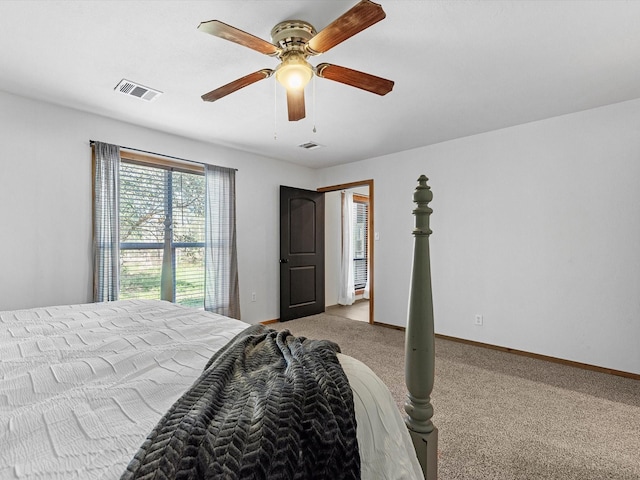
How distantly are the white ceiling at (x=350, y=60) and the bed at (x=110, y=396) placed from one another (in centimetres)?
167

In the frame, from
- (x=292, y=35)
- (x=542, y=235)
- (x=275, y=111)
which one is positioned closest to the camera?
(x=292, y=35)

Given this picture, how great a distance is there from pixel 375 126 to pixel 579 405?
9.84ft

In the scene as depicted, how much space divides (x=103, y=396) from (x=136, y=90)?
2592 mm

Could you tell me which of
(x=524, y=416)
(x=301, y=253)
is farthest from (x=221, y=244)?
(x=524, y=416)

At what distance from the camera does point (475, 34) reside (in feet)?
6.31

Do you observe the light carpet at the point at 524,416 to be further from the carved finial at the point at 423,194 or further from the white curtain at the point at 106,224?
the white curtain at the point at 106,224

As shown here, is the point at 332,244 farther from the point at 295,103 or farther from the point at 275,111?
the point at 295,103

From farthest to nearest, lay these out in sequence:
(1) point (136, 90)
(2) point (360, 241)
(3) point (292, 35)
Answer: (2) point (360, 241)
(1) point (136, 90)
(3) point (292, 35)

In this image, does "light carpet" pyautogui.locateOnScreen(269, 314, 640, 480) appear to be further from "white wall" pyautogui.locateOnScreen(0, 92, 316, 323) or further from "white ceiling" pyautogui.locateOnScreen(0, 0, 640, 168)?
"white wall" pyautogui.locateOnScreen(0, 92, 316, 323)


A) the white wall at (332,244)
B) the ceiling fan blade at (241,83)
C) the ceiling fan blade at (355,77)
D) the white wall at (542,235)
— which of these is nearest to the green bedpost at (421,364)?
the ceiling fan blade at (355,77)

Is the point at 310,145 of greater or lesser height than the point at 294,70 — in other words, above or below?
above

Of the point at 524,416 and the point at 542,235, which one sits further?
the point at 542,235

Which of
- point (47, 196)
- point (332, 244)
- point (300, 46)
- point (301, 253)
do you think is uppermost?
point (300, 46)

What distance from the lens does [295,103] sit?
7.08 ft
